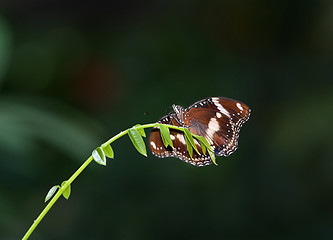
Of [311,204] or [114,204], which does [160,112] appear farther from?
[311,204]

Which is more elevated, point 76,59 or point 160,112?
point 76,59

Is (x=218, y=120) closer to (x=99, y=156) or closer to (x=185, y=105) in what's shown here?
(x=99, y=156)

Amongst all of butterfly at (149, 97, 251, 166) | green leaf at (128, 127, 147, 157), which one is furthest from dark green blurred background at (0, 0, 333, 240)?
green leaf at (128, 127, 147, 157)

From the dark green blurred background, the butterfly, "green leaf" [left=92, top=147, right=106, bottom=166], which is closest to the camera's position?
"green leaf" [left=92, top=147, right=106, bottom=166]

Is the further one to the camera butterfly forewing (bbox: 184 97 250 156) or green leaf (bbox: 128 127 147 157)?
butterfly forewing (bbox: 184 97 250 156)

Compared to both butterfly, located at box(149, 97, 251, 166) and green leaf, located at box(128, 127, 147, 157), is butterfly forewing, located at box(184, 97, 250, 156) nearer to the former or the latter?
butterfly, located at box(149, 97, 251, 166)

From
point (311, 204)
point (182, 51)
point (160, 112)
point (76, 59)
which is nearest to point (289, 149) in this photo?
point (311, 204)

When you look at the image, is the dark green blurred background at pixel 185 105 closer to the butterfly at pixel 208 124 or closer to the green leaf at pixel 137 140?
the butterfly at pixel 208 124
